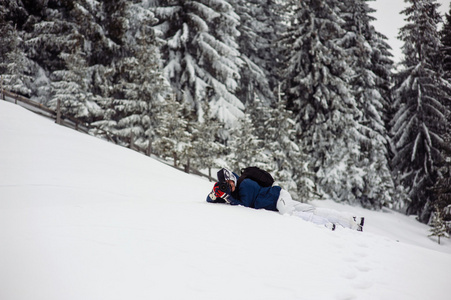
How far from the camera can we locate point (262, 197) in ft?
18.1

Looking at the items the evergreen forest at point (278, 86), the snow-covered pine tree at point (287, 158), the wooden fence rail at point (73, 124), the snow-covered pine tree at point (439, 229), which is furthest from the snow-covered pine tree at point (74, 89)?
the snow-covered pine tree at point (439, 229)

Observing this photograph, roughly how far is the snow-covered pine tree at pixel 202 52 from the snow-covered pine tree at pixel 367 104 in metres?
8.42

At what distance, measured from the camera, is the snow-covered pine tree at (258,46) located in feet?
84.5

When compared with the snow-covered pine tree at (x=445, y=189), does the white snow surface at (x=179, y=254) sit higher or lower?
lower

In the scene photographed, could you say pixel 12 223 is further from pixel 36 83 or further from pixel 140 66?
pixel 36 83

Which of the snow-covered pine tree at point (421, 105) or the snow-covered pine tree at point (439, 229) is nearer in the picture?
the snow-covered pine tree at point (439, 229)

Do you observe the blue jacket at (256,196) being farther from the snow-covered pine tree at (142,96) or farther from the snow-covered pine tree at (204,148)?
the snow-covered pine tree at (142,96)

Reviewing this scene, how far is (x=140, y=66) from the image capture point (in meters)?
A: 18.4

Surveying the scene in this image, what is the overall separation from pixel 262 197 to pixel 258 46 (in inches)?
953

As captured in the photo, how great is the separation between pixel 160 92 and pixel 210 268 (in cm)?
1737

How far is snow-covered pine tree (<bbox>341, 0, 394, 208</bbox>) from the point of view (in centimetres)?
2011

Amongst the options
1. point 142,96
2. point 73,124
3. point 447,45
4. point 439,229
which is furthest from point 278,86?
point 447,45

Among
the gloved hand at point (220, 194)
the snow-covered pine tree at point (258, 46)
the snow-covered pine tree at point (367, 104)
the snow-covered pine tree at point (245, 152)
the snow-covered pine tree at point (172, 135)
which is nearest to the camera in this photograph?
the gloved hand at point (220, 194)

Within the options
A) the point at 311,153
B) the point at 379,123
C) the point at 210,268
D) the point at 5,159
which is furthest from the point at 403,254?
the point at 379,123
